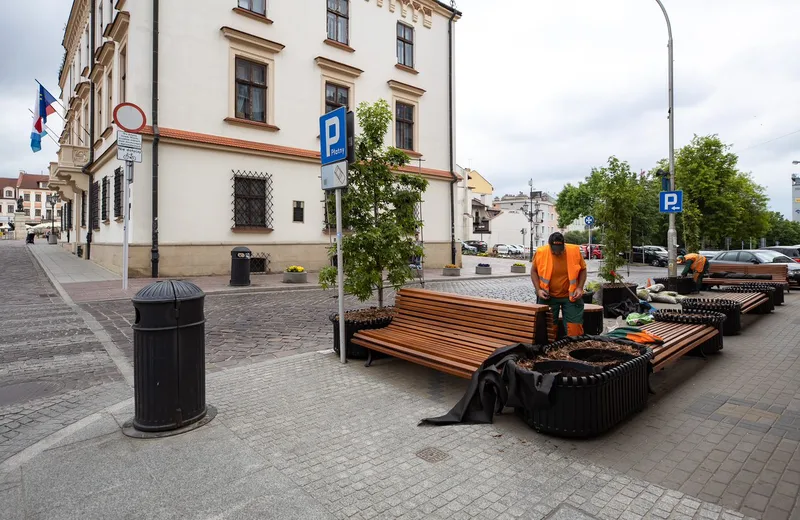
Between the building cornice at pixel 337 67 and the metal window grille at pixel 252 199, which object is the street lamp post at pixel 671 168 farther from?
the metal window grille at pixel 252 199

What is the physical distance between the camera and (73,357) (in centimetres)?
649

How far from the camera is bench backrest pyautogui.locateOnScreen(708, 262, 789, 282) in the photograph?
15.2 metres

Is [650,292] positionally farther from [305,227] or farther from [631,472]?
[305,227]

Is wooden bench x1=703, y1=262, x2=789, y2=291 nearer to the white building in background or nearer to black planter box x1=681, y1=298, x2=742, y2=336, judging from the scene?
black planter box x1=681, y1=298, x2=742, y2=336

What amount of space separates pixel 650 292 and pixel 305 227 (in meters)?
12.8

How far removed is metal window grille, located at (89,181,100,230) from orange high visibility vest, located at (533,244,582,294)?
22863mm

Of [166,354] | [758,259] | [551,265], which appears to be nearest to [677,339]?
[551,265]

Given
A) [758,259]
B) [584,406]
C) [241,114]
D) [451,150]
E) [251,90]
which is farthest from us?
[451,150]

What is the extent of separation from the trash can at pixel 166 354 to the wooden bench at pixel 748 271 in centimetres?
1462

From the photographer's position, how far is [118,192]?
18812mm

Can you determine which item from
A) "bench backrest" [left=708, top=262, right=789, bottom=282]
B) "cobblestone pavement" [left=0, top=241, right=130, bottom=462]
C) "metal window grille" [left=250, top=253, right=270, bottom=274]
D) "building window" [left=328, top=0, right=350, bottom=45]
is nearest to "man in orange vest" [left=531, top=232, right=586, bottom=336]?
"cobblestone pavement" [left=0, top=241, right=130, bottom=462]

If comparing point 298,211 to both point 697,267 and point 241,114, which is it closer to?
point 241,114

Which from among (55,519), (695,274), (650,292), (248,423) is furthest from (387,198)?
(695,274)

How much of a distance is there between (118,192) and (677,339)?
1945 cm
